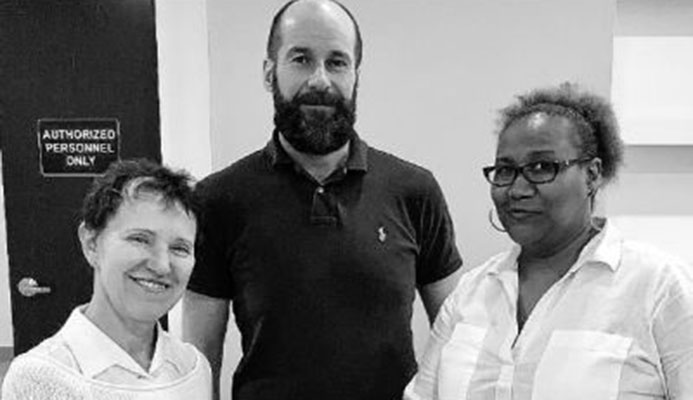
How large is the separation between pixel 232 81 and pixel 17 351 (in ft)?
4.87

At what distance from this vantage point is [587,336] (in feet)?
3.70

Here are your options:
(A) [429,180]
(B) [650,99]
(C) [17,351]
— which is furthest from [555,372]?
(C) [17,351]

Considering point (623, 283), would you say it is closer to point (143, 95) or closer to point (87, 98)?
point (143, 95)

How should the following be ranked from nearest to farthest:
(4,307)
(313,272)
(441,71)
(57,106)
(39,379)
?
(39,379) < (313,272) < (441,71) < (57,106) < (4,307)

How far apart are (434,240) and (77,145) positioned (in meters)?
1.75

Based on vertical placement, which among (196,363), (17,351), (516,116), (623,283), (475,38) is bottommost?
(17,351)

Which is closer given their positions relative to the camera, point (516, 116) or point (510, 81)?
point (516, 116)

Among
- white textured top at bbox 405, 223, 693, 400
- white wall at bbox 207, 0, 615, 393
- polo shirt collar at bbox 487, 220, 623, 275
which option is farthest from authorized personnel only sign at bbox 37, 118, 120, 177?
polo shirt collar at bbox 487, 220, 623, 275

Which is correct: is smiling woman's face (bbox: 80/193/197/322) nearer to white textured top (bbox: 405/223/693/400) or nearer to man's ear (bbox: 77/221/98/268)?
man's ear (bbox: 77/221/98/268)

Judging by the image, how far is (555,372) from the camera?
1125mm

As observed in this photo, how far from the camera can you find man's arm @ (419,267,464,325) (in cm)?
162

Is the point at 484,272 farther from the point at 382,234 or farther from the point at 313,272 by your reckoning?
the point at 313,272

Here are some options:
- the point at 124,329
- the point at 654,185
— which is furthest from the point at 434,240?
the point at 654,185

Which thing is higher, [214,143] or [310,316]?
[214,143]
